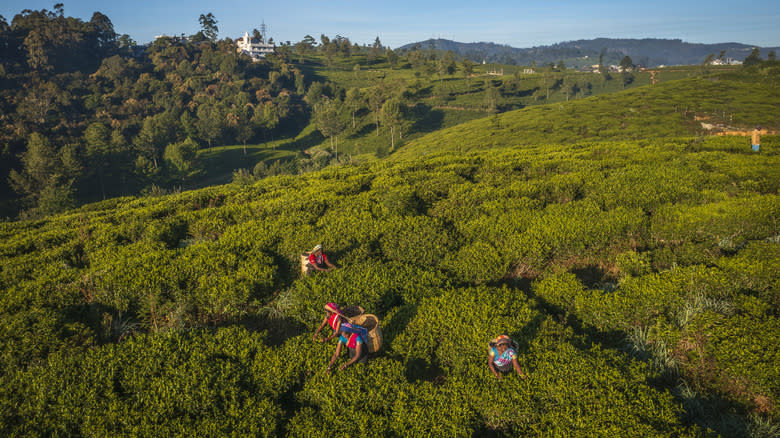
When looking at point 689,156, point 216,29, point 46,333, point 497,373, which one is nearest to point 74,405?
point 46,333

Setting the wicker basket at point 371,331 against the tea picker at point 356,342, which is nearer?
the tea picker at point 356,342

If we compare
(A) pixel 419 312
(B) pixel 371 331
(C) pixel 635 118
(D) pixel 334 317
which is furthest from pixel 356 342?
(C) pixel 635 118

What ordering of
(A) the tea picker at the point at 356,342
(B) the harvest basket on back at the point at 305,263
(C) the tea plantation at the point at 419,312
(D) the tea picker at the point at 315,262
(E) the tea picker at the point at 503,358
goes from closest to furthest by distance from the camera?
(C) the tea plantation at the point at 419,312
(E) the tea picker at the point at 503,358
(A) the tea picker at the point at 356,342
(D) the tea picker at the point at 315,262
(B) the harvest basket on back at the point at 305,263

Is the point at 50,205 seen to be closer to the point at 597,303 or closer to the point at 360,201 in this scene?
the point at 360,201

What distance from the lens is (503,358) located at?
7.13m

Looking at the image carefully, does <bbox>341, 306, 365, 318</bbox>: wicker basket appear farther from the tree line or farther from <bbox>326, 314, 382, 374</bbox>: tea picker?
the tree line

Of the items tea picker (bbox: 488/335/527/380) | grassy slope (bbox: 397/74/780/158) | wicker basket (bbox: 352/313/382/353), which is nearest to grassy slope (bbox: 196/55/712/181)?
grassy slope (bbox: 397/74/780/158)

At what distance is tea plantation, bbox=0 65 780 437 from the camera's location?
6.52 meters

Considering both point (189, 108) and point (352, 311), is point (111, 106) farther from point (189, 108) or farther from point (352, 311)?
point (352, 311)

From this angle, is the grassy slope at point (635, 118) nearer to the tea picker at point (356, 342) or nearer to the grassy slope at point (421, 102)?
the grassy slope at point (421, 102)

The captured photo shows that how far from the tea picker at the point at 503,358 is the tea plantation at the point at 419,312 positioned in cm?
26

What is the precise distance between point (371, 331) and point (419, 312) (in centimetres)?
172

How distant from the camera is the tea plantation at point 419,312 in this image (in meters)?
6.52

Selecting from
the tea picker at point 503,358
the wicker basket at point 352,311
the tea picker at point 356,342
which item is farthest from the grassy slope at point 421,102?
the tea picker at point 503,358
